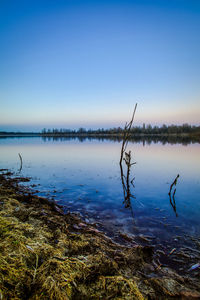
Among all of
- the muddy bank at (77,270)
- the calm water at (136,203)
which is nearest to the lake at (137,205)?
the calm water at (136,203)

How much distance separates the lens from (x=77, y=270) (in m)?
2.93

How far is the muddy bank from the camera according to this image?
8.05ft

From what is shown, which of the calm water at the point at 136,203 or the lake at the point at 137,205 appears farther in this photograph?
the calm water at the point at 136,203

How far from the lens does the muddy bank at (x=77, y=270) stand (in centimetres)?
246

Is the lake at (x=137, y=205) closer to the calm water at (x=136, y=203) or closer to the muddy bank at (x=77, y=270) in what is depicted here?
the calm water at (x=136, y=203)

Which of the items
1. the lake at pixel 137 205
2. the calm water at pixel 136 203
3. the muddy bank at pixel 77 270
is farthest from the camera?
the calm water at pixel 136 203

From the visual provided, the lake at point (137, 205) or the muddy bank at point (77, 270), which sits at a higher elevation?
the muddy bank at point (77, 270)

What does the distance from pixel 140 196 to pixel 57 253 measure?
7.09 meters

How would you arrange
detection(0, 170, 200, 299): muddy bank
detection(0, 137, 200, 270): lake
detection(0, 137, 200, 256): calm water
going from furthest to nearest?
detection(0, 137, 200, 256): calm water < detection(0, 137, 200, 270): lake < detection(0, 170, 200, 299): muddy bank

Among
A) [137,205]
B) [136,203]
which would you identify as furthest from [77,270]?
[136,203]

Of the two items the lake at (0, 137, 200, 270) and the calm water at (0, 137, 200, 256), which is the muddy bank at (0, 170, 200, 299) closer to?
the lake at (0, 137, 200, 270)

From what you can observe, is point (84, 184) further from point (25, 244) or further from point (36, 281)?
point (36, 281)

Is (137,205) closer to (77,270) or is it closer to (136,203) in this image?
(136,203)

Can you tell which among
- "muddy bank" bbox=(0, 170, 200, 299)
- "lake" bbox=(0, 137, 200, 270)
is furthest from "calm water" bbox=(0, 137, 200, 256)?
"muddy bank" bbox=(0, 170, 200, 299)
